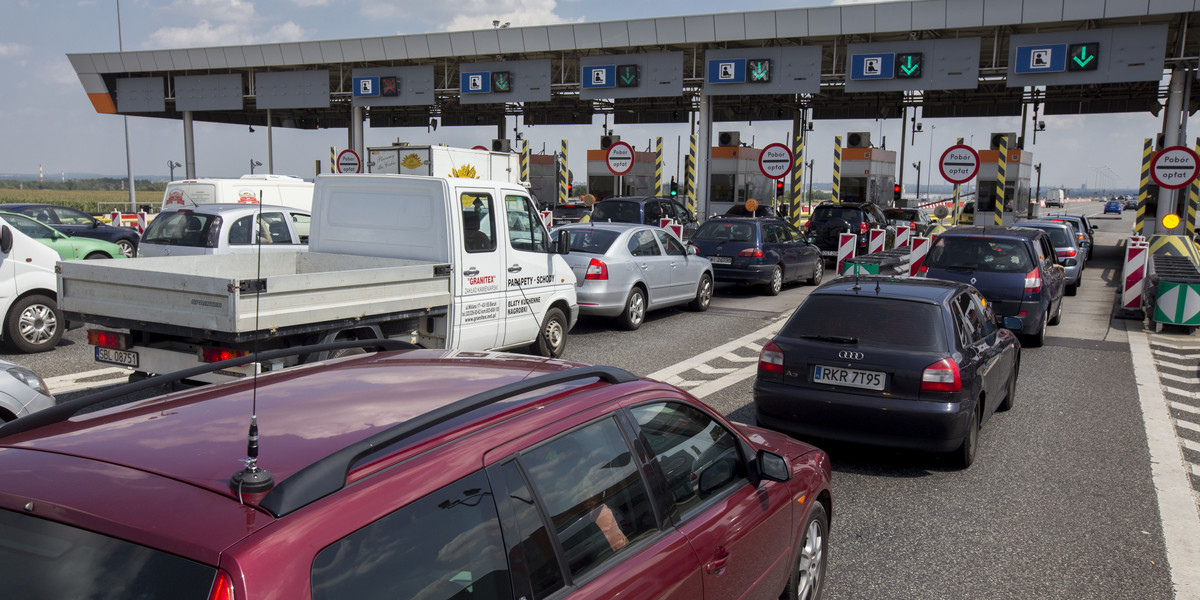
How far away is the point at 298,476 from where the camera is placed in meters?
1.94

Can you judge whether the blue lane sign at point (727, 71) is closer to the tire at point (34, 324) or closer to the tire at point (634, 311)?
the tire at point (634, 311)

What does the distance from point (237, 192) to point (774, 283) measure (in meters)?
10.8

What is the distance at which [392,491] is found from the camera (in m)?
2.04

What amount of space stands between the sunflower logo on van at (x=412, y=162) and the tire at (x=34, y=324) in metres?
5.31

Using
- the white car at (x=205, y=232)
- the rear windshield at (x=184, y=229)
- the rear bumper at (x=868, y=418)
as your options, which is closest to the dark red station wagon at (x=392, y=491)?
the rear bumper at (x=868, y=418)

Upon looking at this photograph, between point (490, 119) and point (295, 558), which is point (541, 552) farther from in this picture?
point (490, 119)

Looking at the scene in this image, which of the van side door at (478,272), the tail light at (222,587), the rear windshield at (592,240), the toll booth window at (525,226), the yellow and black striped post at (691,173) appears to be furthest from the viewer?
the yellow and black striped post at (691,173)

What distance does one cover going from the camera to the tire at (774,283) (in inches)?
698

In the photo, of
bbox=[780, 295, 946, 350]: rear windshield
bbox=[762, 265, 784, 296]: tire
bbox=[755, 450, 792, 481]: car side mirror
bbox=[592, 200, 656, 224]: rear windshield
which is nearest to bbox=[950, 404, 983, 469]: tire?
bbox=[780, 295, 946, 350]: rear windshield

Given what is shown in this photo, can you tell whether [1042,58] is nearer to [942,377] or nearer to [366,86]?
[942,377]

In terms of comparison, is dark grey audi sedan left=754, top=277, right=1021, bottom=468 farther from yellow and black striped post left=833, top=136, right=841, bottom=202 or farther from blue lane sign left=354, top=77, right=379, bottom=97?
blue lane sign left=354, top=77, right=379, bottom=97

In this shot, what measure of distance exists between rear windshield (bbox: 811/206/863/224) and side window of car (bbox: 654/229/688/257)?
11.3 metres

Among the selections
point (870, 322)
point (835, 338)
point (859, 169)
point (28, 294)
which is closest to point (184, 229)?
point (28, 294)

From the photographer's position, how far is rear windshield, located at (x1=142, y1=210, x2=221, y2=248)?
12.5 meters
